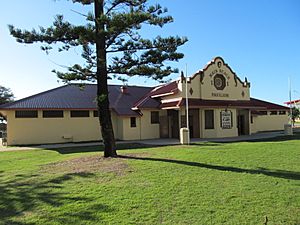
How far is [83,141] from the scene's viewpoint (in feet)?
82.5

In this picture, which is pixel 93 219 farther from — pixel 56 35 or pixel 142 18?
pixel 56 35

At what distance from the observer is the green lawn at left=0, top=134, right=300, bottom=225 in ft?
Answer: 18.9

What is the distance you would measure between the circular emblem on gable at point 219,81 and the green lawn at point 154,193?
1602 cm

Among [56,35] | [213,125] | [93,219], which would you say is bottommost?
[93,219]

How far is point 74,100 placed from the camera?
26.1 m

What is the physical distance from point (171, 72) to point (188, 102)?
1074 centimetres

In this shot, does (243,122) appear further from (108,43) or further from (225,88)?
(108,43)

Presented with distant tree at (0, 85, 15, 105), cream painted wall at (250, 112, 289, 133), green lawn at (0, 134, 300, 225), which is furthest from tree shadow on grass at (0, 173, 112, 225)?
distant tree at (0, 85, 15, 105)

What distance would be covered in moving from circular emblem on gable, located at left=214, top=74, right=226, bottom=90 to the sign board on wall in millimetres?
2359

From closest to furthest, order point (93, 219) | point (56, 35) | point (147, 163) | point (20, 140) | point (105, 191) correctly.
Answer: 1. point (93, 219)
2. point (105, 191)
3. point (147, 163)
4. point (56, 35)
5. point (20, 140)

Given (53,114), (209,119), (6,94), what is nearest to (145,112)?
(209,119)

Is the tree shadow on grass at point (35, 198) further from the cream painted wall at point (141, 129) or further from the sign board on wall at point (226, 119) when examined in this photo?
the sign board on wall at point (226, 119)

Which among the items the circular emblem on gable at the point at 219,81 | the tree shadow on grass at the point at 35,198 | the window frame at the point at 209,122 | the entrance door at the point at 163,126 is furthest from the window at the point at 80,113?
the tree shadow on grass at the point at 35,198

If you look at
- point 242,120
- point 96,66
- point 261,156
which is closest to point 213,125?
point 242,120
